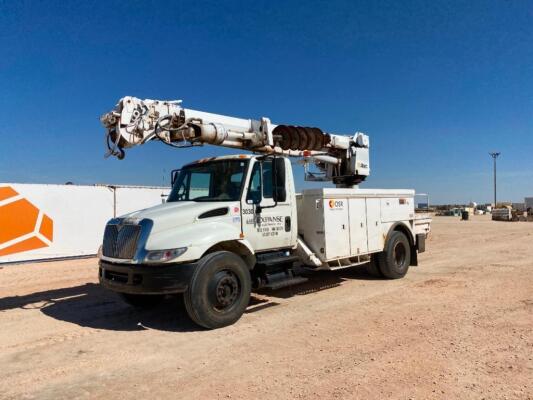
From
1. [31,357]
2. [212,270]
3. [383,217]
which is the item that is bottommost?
[31,357]

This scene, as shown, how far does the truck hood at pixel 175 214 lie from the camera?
6.01m

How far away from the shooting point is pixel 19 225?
13555mm

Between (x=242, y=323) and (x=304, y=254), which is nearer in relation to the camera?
(x=242, y=323)

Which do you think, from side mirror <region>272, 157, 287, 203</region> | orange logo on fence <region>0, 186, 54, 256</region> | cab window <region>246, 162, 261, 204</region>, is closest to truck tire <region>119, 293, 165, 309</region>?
cab window <region>246, 162, 261, 204</region>

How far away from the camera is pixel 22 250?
44.5ft

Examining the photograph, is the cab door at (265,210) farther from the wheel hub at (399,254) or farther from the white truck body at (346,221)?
the wheel hub at (399,254)

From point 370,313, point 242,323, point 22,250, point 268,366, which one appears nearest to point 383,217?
point 370,313

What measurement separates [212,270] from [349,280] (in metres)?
4.65

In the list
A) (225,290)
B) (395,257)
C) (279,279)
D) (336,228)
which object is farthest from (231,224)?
(395,257)

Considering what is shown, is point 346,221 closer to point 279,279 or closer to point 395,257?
point 279,279

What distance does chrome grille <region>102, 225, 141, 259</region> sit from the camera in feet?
19.8

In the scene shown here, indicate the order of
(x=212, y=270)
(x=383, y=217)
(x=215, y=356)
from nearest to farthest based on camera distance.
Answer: (x=215, y=356) → (x=212, y=270) → (x=383, y=217)

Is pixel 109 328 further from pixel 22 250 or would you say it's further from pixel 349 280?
pixel 22 250

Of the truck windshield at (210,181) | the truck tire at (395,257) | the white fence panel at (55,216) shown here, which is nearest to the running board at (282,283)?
the truck windshield at (210,181)
